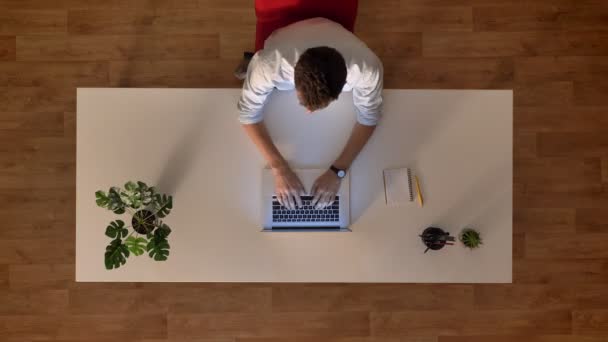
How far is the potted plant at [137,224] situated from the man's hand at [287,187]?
13.9 inches

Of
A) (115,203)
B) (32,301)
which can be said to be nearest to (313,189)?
(115,203)

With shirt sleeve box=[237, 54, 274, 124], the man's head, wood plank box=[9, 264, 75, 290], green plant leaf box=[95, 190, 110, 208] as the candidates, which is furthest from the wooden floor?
the man's head

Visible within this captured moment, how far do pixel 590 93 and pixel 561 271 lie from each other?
37.0 inches

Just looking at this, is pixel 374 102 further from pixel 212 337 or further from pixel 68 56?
pixel 68 56

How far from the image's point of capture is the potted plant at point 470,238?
1447 mm

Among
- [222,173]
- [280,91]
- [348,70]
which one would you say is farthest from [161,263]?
[348,70]

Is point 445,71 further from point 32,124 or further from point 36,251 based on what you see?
point 36,251

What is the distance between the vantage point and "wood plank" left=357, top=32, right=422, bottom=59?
222 centimetres

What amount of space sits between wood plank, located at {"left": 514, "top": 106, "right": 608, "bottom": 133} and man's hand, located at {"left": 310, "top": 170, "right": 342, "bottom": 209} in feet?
4.28

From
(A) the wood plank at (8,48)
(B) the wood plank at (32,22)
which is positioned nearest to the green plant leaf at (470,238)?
(B) the wood plank at (32,22)

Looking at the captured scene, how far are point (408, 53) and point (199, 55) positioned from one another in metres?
1.07

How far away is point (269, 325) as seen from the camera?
2195 mm

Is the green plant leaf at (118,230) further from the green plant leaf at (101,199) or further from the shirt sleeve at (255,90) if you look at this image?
the shirt sleeve at (255,90)

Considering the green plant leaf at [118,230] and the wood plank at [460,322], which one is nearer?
the green plant leaf at [118,230]
